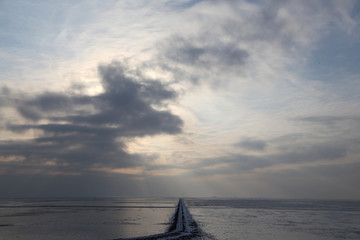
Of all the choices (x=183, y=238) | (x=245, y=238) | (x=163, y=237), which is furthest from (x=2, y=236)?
(x=245, y=238)

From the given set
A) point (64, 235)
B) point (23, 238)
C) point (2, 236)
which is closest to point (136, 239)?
point (64, 235)

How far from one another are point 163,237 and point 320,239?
21.5 metres

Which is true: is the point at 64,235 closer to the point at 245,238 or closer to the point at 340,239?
the point at 245,238

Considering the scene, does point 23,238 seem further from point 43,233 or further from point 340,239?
point 340,239

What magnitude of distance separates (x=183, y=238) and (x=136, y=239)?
6266 mm

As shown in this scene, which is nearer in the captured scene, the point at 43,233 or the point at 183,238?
the point at 183,238

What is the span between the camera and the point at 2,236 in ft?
122

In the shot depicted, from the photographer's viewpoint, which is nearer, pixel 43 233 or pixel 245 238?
pixel 245 238

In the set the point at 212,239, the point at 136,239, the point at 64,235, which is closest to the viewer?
the point at 136,239

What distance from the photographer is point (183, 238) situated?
3581cm

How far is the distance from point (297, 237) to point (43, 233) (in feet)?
121

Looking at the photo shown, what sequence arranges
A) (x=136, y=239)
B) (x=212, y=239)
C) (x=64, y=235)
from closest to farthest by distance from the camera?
1. (x=136, y=239)
2. (x=212, y=239)
3. (x=64, y=235)

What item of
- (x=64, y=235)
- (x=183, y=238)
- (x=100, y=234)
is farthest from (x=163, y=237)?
(x=64, y=235)

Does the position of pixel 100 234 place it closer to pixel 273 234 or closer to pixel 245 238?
pixel 245 238
